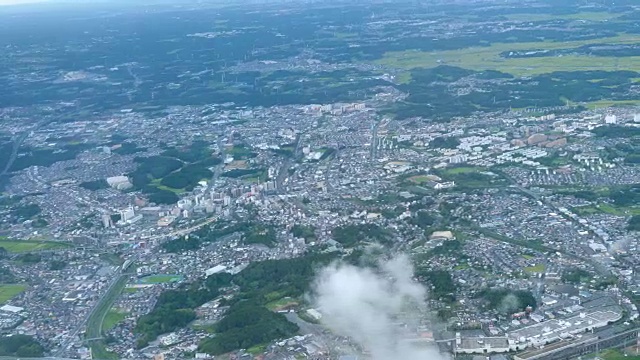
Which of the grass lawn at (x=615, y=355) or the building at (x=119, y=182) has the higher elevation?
the grass lawn at (x=615, y=355)

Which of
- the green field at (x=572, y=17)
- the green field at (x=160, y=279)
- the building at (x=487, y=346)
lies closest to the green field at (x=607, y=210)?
the building at (x=487, y=346)

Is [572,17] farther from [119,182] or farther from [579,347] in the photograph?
[579,347]

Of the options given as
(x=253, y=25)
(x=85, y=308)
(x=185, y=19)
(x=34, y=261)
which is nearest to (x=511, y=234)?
(x=85, y=308)

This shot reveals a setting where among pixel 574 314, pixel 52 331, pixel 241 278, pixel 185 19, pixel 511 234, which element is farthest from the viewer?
pixel 185 19

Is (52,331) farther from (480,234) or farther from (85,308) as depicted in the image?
(480,234)

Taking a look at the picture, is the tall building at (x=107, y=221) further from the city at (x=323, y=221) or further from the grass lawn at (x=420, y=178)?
the grass lawn at (x=420, y=178)
